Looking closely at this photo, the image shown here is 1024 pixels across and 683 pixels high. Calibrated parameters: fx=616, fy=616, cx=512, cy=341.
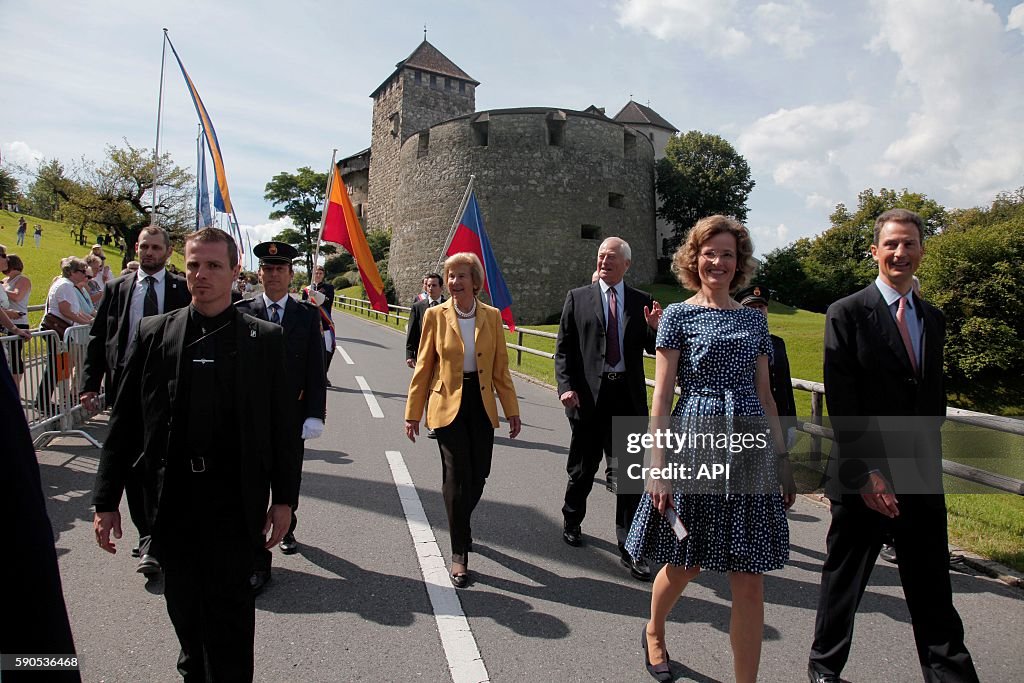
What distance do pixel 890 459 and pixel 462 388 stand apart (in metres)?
2.40

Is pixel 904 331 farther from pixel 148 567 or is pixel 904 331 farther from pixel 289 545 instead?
pixel 148 567

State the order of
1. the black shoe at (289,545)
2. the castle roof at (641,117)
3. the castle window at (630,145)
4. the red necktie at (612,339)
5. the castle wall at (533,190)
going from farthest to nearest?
1. the castle roof at (641,117)
2. the castle window at (630,145)
3. the castle wall at (533,190)
4. the red necktie at (612,339)
5. the black shoe at (289,545)

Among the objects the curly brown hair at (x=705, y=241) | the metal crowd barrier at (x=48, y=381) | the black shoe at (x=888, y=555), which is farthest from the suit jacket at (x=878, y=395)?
the metal crowd barrier at (x=48, y=381)

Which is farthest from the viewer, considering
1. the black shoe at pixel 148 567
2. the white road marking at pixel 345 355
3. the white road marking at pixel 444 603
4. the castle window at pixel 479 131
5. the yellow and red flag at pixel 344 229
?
the castle window at pixel 479 131

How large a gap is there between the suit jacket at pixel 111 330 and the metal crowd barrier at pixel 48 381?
2.84 meters

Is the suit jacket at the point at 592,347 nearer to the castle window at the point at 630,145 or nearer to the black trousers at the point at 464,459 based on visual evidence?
the black trousers at the point at 464,459

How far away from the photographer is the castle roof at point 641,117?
188 feet

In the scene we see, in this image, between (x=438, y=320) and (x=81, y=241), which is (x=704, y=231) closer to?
(x=438, y=320)

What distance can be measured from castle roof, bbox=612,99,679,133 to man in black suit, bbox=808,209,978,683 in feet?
190

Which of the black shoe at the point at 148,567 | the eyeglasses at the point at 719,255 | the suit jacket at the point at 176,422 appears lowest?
the black shoe at the point at 148,567

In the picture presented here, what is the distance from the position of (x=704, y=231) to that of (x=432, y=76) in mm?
54903

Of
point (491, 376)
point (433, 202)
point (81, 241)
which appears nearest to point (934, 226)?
point (433, 202)

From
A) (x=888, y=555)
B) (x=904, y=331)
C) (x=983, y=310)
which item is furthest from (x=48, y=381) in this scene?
(x=983, y=310)

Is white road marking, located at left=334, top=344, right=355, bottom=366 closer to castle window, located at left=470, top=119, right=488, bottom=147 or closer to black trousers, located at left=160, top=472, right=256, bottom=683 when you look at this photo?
black trousers, located at left=160, top=472, right=256, bottom=683
